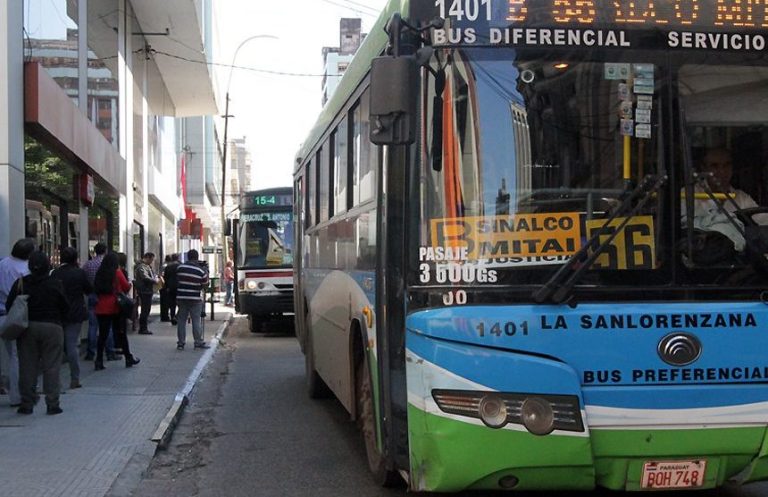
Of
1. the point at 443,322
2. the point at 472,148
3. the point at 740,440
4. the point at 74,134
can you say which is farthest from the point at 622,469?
the point at 74,134

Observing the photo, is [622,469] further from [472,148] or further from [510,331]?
[472,148]

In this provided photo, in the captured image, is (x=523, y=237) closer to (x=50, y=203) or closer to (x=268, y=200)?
(x=50, y=203)

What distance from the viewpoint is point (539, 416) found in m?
4.31

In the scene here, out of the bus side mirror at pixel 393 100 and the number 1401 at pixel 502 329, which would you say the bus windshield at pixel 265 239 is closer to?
the bus side mirror at pixel 393 100

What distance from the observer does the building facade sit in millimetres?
10862

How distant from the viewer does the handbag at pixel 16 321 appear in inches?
323

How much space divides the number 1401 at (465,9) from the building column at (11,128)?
7510 millimetres

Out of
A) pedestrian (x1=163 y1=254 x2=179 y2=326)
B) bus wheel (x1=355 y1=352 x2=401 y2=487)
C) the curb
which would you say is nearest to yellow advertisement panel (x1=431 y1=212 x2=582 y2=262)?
bus wheel (x1=355 y1=352 x2=401 y2=487)

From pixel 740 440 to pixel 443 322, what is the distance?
170cm

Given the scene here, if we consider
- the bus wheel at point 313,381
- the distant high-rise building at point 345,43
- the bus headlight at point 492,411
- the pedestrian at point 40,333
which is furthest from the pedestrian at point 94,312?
the distant high-rise building at point 345,43

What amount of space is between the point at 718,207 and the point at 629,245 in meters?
0.56

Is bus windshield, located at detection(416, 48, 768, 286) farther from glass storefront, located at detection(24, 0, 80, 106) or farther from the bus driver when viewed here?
glass storefront, located at detection(24, 0, 80, 106)

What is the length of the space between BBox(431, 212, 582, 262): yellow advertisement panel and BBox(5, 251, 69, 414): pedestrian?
5.60 meters

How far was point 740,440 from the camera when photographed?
448cm
